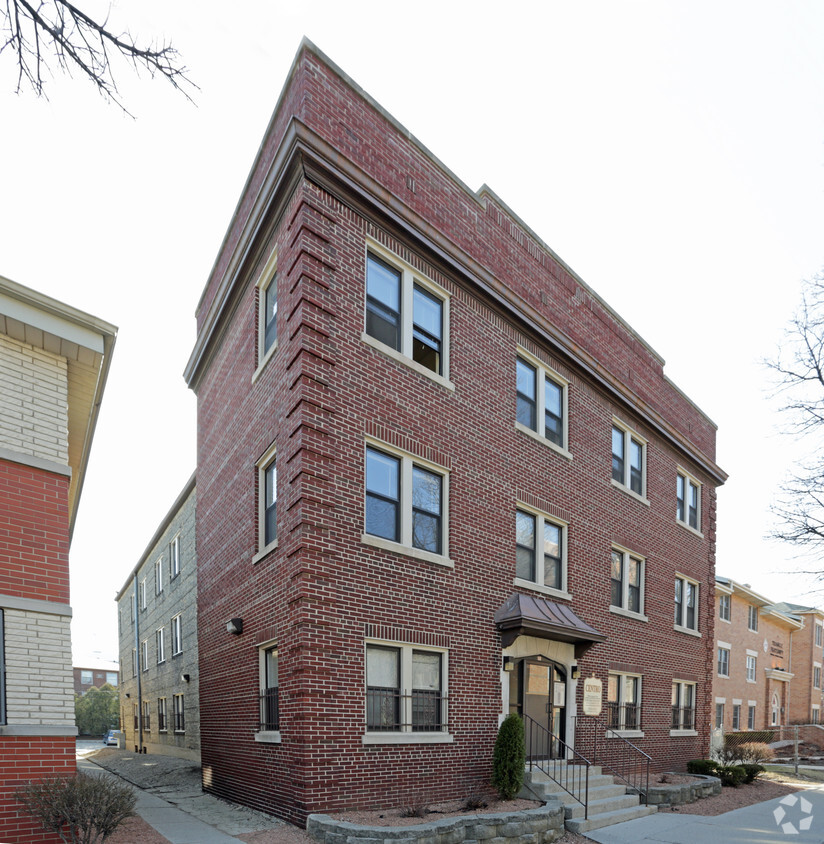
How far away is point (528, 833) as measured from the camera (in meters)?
10.5

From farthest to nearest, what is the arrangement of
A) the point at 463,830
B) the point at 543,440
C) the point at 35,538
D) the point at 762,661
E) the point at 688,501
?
the point at 762,661
the point at 688,501
the point at 543,440
the point at 463,830
the point at 35,538

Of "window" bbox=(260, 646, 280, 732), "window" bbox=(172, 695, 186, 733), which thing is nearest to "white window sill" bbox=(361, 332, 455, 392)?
"window" bbox=(260, 646, 280, 732)

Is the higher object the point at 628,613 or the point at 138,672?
the point at 628,613

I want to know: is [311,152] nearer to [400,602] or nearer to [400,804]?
[400,602]

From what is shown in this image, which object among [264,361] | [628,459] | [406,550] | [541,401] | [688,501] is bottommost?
[688,501]

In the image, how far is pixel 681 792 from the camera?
14969 mm

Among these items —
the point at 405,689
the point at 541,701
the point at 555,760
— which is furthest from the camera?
the point at 541,701

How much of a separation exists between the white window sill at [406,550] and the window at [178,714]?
14.6m

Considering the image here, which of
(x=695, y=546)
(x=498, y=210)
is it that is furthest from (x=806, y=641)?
(x=498, y=210)

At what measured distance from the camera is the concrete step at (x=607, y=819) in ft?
38.1

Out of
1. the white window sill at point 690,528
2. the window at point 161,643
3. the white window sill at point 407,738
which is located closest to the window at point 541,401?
the white window sill at point 407,738

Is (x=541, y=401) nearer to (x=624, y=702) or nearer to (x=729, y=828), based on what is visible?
(x=624, y=702)

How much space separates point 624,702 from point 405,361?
11.3 meters

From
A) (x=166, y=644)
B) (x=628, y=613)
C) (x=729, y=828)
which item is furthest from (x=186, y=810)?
(x=166, y=644)
